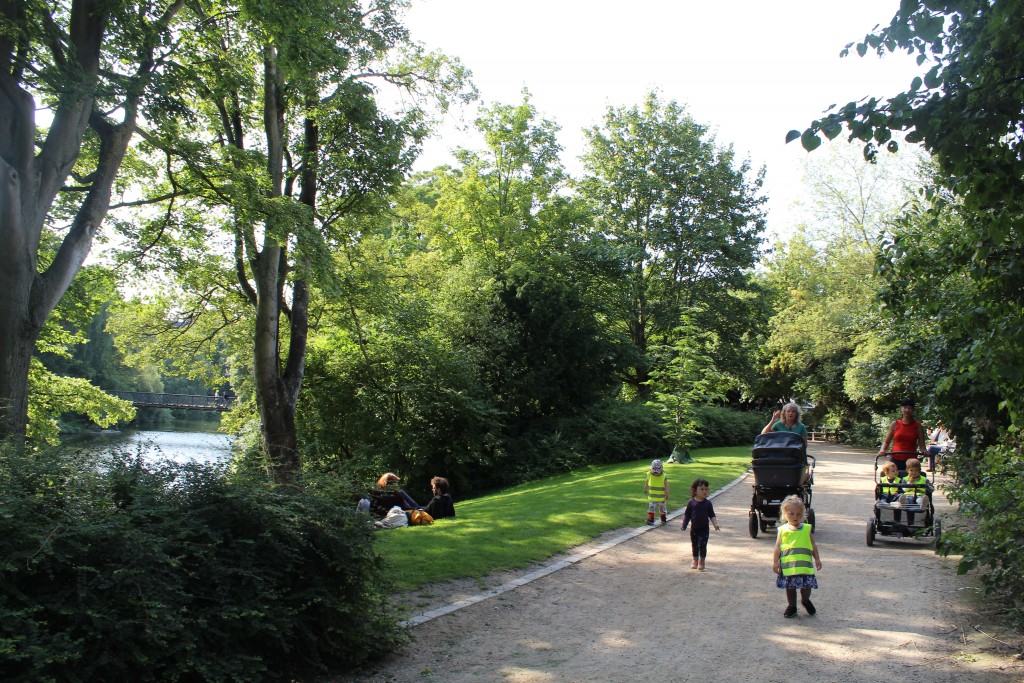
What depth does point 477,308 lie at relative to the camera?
30.0m

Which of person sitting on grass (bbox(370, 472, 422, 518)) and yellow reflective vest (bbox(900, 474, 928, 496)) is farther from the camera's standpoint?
person sitting on grass (bbox(370, 472, 422, 518))

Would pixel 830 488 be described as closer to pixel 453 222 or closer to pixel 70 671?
pixel 70 671

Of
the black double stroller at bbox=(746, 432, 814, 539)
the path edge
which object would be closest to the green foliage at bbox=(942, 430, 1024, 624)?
the black double stroller at bbox=(746, 432, 814, 539)

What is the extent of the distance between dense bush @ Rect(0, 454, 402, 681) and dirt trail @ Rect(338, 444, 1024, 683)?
700 mm

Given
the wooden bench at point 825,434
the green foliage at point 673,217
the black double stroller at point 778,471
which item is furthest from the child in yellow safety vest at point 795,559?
the wooden bench at point 825,434

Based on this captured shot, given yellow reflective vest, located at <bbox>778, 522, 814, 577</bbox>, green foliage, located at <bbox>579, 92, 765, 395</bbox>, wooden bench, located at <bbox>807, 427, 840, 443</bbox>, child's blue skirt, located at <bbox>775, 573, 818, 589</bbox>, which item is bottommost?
child's blue skirt, located at <bbox>775, 573, 818, 589</bbox>

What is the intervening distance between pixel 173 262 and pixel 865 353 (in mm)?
26134

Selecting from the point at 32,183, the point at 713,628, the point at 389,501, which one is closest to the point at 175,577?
the point at 713,628

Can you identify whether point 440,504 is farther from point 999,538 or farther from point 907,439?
point 999,538

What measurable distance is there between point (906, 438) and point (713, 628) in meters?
5.96

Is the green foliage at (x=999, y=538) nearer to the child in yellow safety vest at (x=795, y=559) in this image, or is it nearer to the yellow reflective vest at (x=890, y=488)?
the child in yellow safety vest at (x=795, y=559)

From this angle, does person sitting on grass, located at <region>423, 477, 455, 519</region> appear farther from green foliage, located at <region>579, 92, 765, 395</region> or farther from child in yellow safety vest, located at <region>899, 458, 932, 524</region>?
green foliage, located at <region>579, 92, 765, 395</region>

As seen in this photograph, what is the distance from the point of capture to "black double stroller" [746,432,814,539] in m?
11.2

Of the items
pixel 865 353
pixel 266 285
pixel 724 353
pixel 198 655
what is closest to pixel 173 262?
pixel 266 285
